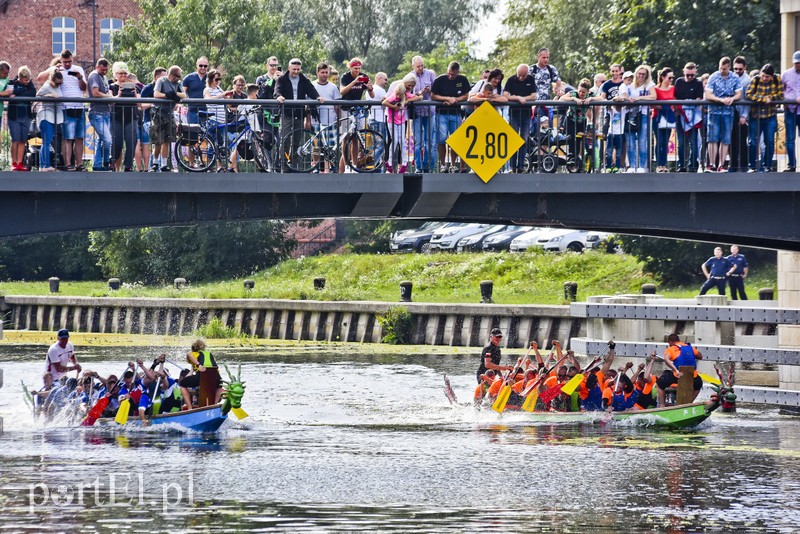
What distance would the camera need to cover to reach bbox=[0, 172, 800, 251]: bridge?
23.5 m

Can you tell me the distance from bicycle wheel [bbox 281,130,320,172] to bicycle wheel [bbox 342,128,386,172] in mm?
530

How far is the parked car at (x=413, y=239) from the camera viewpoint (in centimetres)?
6272

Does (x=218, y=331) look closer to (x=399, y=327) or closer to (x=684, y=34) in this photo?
(x=399, y=327)

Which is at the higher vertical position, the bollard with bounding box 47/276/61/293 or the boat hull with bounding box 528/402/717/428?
the bollard with bounding box 47/276/61/293

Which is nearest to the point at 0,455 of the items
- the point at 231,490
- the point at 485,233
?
the point at 231,490

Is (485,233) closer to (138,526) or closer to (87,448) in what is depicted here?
(87,448)

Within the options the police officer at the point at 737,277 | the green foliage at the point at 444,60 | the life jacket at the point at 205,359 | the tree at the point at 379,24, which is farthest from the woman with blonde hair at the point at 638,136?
the tree at the point at 379,24

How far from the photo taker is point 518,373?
31266mm

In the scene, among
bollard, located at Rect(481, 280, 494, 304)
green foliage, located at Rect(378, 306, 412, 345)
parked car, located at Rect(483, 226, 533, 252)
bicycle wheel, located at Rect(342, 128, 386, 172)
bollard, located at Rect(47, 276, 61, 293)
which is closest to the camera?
bicycle wheel, located at Rect(342, 128, 386, 172)

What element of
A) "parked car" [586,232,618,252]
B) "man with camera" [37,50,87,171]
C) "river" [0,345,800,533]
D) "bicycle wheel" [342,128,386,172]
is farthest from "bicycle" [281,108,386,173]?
"parked car" [586,232,618,252]

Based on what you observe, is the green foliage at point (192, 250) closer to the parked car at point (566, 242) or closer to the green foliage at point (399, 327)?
the parked car at point (566, 242)

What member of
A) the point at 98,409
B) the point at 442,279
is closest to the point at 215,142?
the point at 98,409

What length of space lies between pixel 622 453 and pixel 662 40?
23.3m

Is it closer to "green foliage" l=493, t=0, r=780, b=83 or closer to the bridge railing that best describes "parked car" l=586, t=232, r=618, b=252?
"green foliage" l=493, t=0, r=780, b=83
